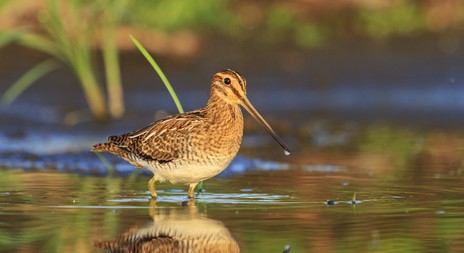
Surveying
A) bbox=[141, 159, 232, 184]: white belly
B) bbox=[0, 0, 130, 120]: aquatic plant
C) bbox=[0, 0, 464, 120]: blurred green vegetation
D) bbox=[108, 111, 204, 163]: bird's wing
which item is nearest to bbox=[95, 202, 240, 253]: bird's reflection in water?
bbox=[141, 159, 232, 184]: white belly

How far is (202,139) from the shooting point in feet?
31.8

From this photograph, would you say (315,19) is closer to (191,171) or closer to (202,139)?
(202,139)

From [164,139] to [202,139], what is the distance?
0.40 meters

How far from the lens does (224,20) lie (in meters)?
18.9

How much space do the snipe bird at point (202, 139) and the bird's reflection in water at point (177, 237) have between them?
91 cm

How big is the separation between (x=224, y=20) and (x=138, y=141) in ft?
29.1

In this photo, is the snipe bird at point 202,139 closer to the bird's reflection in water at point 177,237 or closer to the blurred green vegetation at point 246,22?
the bird's reflection in water at point 177,237

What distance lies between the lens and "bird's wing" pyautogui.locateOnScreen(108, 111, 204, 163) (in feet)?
32.1

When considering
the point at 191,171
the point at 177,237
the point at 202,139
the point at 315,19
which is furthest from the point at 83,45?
the point at 177,237

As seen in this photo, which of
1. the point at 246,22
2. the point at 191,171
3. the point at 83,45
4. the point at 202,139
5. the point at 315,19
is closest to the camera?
the point at 191,171

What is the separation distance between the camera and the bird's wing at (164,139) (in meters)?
9.80

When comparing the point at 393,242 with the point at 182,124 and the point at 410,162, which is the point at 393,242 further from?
the point at 410,162

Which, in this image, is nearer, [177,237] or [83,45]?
[177,237]

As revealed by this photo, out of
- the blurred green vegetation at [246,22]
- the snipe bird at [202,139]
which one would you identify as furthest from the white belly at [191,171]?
the blurred green vegetation at [246,22]
